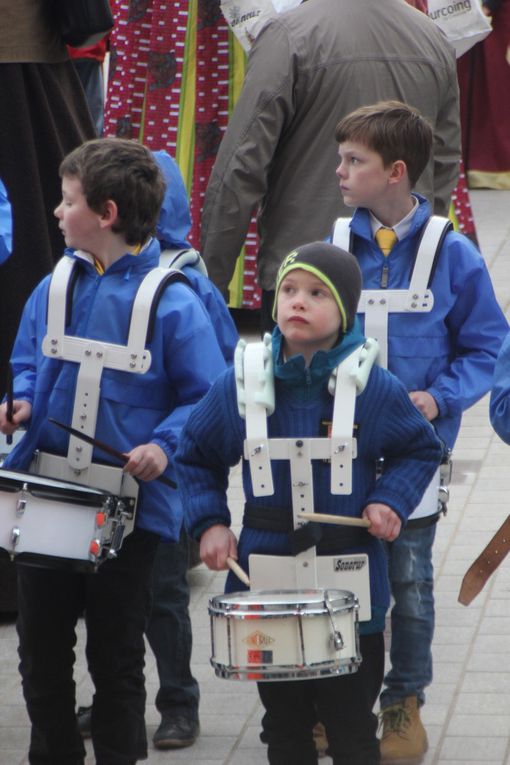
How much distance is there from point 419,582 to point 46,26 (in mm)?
2218

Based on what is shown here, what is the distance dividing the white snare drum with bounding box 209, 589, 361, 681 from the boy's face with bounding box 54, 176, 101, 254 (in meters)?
1.08

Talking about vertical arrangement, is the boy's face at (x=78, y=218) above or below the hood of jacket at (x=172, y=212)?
above

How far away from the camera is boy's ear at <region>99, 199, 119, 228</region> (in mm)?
3891

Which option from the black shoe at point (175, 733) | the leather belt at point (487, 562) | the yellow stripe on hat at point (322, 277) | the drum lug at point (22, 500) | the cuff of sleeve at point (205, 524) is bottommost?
the black shoe at point (175, 733)

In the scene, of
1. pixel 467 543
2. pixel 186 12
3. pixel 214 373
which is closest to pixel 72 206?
pixel 214 373

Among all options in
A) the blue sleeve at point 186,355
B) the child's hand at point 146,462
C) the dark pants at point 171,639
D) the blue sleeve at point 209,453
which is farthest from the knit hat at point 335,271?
the dark pants at point 171,639

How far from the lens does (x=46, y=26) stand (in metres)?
5.18

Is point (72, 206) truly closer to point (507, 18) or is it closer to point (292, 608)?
point (292, 608)

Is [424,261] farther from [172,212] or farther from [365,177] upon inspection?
[172,212]

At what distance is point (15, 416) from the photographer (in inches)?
150

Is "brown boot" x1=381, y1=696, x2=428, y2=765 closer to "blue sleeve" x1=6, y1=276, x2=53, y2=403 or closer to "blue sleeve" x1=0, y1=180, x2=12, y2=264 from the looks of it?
"blue sleeve" x1=6, y1=276, x2=53, y2=403

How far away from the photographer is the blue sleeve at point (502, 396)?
3.57 meters

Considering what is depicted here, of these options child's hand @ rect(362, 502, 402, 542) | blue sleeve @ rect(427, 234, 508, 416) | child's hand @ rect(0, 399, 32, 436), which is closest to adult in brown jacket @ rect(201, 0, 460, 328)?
blue sleeve @ rect(427, 234, 508, 416)

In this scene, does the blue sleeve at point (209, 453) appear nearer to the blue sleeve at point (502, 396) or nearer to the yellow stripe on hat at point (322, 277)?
the yellow stripe on hat at point (322, 277)
